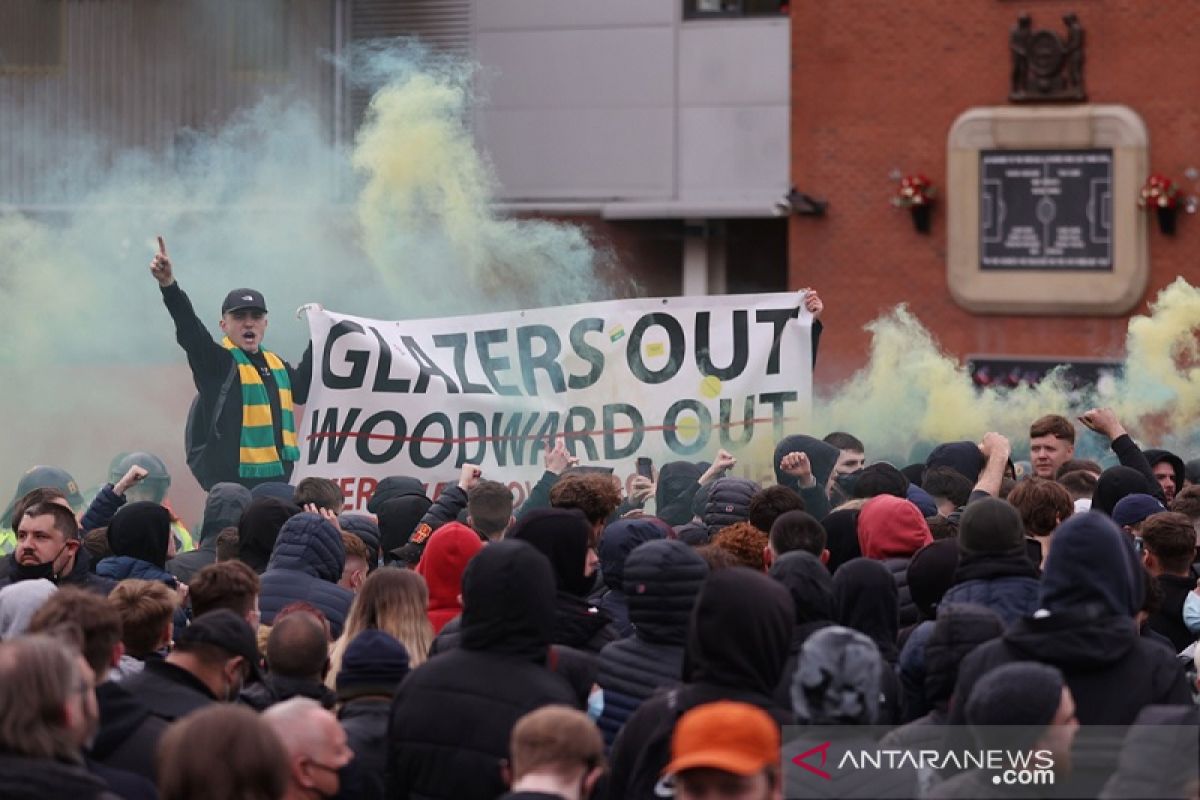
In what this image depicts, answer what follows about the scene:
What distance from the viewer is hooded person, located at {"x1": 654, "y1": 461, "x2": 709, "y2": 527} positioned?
10.1 meters

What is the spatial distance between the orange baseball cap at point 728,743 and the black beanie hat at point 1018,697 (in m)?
0.66

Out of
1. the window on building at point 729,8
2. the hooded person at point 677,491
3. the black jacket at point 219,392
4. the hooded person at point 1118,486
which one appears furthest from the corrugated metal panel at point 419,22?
the hooded person at point 1118,486

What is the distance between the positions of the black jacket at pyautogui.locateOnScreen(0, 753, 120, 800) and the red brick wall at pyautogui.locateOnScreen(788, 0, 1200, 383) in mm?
19047

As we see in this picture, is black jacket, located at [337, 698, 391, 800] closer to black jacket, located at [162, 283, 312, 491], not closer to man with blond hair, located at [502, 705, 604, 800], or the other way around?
man with blond hair, located at [502, 705, 604, 800]

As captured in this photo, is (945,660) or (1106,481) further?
(1106,481)

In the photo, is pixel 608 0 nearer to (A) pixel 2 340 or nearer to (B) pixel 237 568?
(A) pixel 2 340

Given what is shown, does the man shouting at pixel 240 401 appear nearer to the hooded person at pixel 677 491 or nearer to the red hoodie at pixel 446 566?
the hooded person at pixel 677 491

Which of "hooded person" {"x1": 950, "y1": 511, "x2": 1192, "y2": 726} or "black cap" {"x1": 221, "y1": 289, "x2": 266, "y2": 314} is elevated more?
"black cap" {"x1": 221, "y1": 289, "x2": 266, "y2": 314}

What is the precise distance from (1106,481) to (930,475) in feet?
3.19

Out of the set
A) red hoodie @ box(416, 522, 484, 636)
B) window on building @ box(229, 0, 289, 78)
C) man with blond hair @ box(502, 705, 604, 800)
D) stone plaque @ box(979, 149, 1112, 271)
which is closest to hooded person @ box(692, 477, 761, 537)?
red hoodie @ box(416, 522, 484, 636)

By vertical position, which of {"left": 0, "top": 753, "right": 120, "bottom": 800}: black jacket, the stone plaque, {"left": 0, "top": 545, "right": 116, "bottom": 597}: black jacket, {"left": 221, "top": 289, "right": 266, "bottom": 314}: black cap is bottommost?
{"left": 0, "top": 753, "right": 120, "bottom": 800}: black jacket

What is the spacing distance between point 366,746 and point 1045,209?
1847 cm

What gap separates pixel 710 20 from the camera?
79.5 feet

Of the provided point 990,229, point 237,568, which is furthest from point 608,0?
point 237,568
